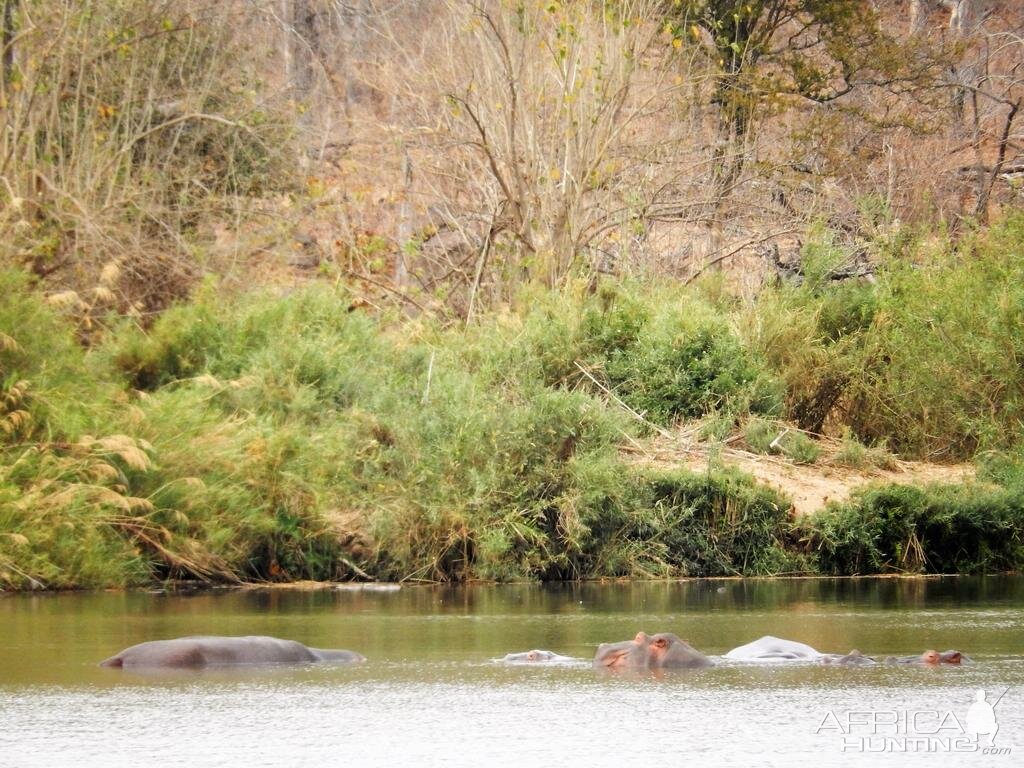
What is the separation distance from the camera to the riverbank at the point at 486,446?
43.2ft

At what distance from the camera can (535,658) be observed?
7.80 metres

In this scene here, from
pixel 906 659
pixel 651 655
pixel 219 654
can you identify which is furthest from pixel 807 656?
pixel 219 654

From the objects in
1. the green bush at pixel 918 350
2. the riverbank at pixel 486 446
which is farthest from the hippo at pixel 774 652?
the green bush at pixel 918 350

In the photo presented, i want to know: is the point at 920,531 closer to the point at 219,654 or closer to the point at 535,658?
the point at 535,658

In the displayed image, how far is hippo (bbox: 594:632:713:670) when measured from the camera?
761cm

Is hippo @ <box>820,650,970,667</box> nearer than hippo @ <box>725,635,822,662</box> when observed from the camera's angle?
Yes

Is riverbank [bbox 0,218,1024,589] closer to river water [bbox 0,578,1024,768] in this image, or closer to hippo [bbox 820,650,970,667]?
river water [bbox 0,578,1024,768]

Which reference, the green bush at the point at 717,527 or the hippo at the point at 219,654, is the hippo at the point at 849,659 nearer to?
the hippo at the point at 219,654

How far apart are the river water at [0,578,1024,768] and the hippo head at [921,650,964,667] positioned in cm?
12

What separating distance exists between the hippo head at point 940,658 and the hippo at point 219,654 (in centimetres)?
280

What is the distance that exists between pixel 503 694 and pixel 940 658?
7.34 feet

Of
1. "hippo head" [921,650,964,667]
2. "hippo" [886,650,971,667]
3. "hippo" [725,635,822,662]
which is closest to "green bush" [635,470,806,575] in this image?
"hippo" [725,635,822,662]

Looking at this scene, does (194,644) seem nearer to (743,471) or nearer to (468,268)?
(743,471)

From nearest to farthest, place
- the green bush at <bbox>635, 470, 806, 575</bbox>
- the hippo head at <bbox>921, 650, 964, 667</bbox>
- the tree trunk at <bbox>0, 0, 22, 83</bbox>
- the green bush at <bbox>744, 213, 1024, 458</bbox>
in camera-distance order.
A: the hippo head at <bbox>921, 650, 964, 667</bbox>
the green bush at <bbox>635, 470, 806, 575</bbox>
the green bush at <bbox>744, 213, 1024, 458</bbox>
the tree trunk at <bbox>0, 0, 22, 83</bbox>
